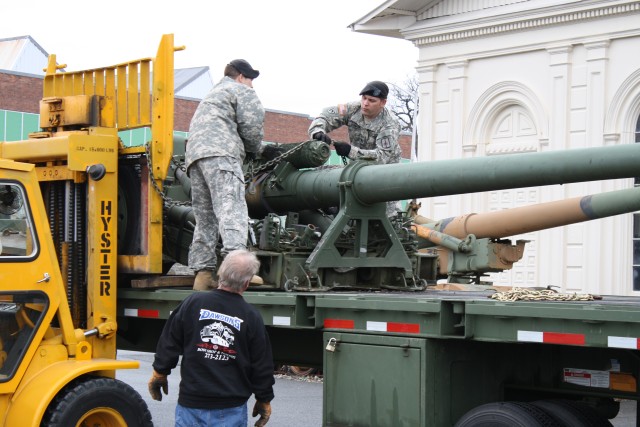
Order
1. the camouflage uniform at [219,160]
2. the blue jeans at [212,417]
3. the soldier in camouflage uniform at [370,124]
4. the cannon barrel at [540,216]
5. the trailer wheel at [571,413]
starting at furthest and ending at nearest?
the cannon barrel at [540,216] < the soldier in camouflage uniform at [370,124] < the camouflage uniform at [219,160] < the trailer wheel at [571,413] < the blue jeans at [212,417]

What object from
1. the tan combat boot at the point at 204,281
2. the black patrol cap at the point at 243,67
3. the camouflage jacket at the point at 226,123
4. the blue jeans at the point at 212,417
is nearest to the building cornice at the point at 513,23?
the black patrol cap at the point at 243,67

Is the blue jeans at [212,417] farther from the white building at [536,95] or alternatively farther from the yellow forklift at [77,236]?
the white building at [536,95]

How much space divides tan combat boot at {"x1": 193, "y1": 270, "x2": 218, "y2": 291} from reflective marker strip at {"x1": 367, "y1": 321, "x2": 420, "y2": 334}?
182cm

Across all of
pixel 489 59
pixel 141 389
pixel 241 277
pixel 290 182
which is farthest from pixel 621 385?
pixel 489 59

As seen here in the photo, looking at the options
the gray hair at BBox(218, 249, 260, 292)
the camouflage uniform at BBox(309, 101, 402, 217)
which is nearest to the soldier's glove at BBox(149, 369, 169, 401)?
the gray hair at BBox(218, 249, 260, 292)

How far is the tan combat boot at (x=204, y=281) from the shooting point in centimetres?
849

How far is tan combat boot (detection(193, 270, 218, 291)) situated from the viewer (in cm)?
849

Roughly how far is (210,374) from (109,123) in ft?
10.6

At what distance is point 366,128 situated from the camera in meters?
9.82

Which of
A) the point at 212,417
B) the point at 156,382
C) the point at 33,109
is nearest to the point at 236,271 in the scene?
the point at 212,417

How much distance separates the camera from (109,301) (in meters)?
A: 8.37

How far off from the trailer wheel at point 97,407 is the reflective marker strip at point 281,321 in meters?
1.02

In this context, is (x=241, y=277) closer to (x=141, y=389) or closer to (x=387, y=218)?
(x=387, y=218)

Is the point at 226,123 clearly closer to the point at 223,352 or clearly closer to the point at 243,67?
the point at 243,67
